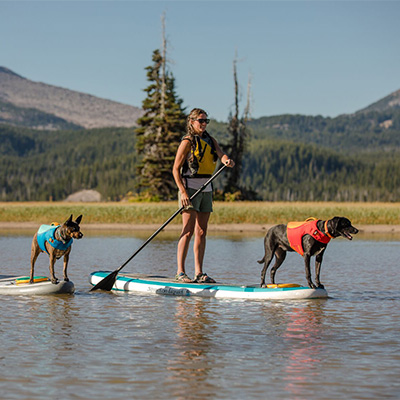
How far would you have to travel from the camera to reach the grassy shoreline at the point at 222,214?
4019 centimetres

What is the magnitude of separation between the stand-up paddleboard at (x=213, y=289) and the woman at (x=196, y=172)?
0.33 m

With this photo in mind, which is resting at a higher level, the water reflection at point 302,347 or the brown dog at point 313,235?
the brown dog at point 313,235

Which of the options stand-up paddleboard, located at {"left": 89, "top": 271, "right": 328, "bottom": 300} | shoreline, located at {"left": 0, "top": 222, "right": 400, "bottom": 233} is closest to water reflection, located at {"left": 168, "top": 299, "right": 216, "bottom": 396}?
stand-up paddleboard, located at {"left": 89, "top": 271, "right": 328, "bottom": 300}

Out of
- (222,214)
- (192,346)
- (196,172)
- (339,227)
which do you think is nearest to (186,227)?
(196,172)

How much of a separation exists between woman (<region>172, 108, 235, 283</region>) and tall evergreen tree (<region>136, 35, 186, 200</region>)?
42.5m

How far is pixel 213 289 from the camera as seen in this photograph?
11.4 m

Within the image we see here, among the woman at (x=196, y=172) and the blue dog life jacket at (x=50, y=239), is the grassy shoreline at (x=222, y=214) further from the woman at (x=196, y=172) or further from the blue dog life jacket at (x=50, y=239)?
the blue dog life jacket at (x=50, y=239)

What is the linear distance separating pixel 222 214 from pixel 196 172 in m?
28.9

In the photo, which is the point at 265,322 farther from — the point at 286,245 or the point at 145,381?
the point at 145,381

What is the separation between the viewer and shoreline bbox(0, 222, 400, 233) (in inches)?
1494

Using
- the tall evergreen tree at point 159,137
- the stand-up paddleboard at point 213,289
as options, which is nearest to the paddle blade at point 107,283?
the stand-up paddleboard at point 213,289

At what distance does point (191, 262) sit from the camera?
18219mm

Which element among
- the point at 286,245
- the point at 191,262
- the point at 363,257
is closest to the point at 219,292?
the point at 286,245

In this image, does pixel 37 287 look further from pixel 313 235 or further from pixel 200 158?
pixel 313 235
